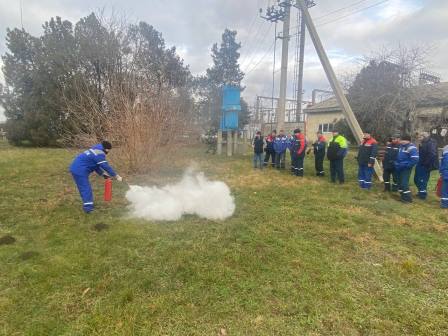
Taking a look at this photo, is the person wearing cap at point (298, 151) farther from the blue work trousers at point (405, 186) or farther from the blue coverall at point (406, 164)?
the blue work trousers at point (405, 186)

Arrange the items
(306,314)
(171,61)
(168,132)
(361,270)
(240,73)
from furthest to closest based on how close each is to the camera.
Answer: (240,73), (171,61), (168,132), (361,270), (306,314)

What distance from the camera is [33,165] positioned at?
40.5ft

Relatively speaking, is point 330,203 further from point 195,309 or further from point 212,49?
point 212,49

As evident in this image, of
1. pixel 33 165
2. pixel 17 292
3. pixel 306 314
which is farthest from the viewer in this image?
pixel 33 165

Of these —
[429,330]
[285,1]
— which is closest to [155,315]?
[429,330]

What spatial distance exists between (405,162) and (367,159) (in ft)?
3.97

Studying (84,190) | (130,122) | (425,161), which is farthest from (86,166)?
(425,161)

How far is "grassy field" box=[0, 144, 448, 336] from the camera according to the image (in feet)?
9.70

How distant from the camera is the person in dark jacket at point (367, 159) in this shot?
28.3 feet

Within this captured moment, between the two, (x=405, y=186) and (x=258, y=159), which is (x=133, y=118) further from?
(x=405, y=186)

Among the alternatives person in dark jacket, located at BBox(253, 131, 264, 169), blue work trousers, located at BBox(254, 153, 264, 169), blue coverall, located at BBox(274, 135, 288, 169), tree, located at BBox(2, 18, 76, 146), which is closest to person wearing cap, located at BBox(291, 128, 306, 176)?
blue coverall, located at BBox(274, 135, 288, 169)

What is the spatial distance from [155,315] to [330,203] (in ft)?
18.3

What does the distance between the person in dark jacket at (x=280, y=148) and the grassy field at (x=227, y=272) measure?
5.37 m

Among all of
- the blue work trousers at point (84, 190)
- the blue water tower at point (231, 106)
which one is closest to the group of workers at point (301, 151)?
the blue water tower at point (231, 106)
